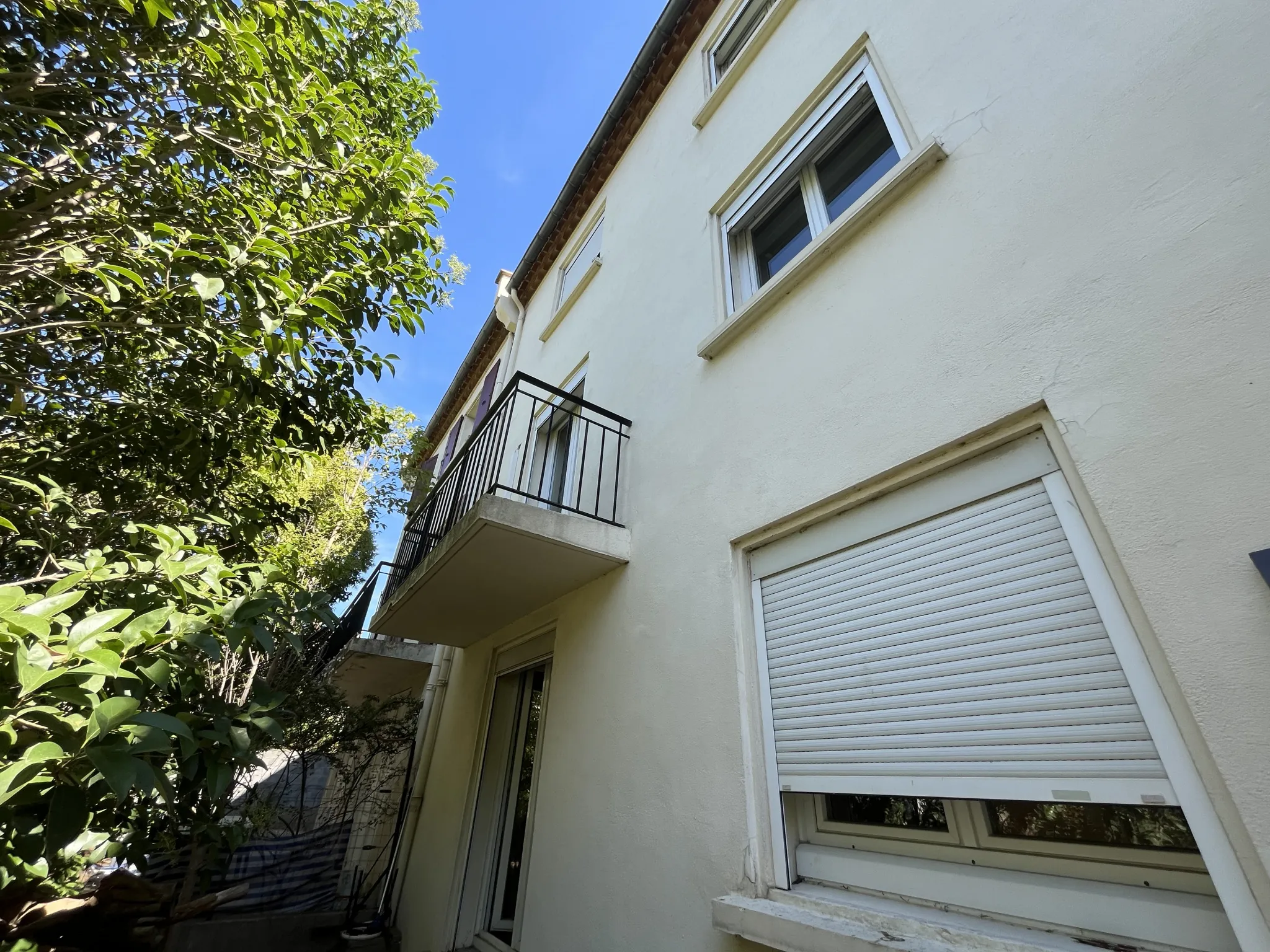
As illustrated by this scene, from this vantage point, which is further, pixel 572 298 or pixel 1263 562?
pixel 572 298

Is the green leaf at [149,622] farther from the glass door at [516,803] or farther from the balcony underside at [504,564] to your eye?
the glass door at [516,803]

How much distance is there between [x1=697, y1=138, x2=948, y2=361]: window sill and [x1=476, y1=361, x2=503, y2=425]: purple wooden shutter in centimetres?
634

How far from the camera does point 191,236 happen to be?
2.51 meters

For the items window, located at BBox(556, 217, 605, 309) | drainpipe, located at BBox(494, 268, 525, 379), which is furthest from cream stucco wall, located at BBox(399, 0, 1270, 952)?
drainpipe, located at BBox(494, 268, 525, 379)

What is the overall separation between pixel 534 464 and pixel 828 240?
4.24 m

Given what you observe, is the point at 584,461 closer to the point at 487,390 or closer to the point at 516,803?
the point at 516,803

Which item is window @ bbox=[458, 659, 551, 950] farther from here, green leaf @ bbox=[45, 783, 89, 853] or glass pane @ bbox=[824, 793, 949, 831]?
green leaf @ bbox=[45, 783, 89, 853]

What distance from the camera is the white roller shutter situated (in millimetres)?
1567

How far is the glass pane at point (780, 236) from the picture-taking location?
380 centimetres

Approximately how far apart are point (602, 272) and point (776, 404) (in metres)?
4.08

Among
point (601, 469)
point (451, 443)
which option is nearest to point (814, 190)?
point (601, 469)

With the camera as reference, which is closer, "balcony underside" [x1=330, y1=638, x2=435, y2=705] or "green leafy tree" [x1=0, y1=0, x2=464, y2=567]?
"green leafy tree" [x1=0, y1=0, x2=464, y2=567]

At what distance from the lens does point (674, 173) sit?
547 cm

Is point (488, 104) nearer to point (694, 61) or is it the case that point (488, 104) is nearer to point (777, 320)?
point (694, 61)
